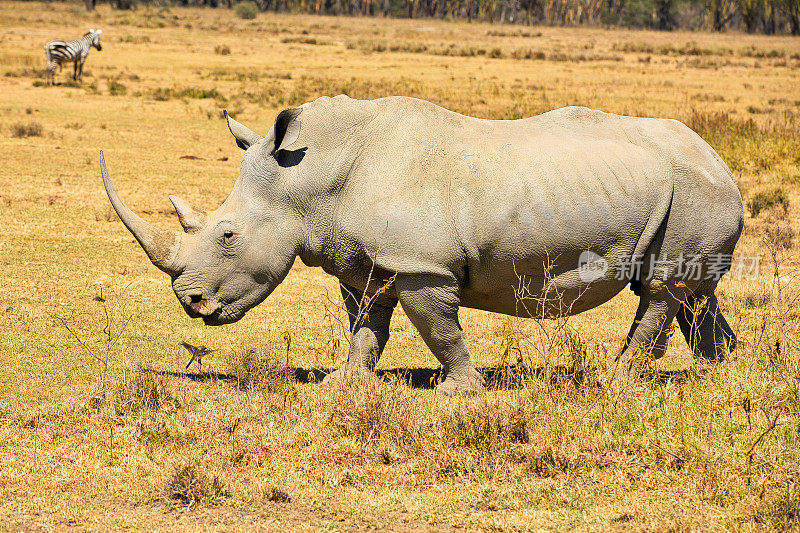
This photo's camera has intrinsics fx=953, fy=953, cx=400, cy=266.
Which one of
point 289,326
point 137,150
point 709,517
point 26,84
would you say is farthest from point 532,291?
point 26,84

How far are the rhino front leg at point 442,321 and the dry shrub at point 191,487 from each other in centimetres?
178

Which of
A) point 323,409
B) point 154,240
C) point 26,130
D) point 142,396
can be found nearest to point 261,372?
point 323,409

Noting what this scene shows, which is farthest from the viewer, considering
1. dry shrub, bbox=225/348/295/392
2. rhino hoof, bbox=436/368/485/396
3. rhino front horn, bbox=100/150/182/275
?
dry shrub, bbox=225/348/295/392

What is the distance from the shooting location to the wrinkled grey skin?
5938 millimetres

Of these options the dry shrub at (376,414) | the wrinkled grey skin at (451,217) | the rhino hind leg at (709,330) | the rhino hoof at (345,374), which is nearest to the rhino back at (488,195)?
the wrinkled grey skin at (451,217)

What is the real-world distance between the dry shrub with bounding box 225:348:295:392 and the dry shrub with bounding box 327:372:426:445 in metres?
0.72

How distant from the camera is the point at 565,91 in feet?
93.1

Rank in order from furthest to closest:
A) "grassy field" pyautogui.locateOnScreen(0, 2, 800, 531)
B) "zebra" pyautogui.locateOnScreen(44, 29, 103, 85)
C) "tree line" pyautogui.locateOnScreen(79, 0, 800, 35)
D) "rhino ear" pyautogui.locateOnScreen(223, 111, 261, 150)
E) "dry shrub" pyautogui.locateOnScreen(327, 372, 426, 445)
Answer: "tree line" pyautogui.locateOnScreen(79, 0, 800, 35)
"zebra" pyautogui.locateOnScreen(44, 29, 103, 85)
"rhino ear" pyautogui.locateOnScreen(223, 111, 261, 150)
"dry shrub" pyautogui.locateOnScreen(327, 372, 426, 445)
"grassy field" pyautogui.locateOnScreen(0, 2, 800, 531)

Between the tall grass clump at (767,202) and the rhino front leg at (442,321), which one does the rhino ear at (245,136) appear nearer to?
the rhino front leg at (442,321)

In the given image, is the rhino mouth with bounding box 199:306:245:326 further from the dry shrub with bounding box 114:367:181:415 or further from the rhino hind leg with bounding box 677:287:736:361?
the rhino hind leg with bounding box 677:287:736:361

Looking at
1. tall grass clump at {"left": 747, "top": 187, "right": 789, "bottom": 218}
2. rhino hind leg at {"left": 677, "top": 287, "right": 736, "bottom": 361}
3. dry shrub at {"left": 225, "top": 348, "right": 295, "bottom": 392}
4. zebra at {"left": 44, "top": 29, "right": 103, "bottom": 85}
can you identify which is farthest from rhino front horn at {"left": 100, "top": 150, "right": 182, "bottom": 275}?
zebra at {"left": 44, "top": 29, "right": 103, "bottom": 85}

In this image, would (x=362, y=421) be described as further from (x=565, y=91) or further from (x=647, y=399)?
(x=565, y=91)

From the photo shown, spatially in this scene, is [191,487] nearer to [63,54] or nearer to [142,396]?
[142,396]

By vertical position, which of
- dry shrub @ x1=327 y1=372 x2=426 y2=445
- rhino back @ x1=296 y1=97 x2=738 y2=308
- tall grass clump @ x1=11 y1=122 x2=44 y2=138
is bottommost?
tall grass clump @ x1=11 y1=122 x2=44 y2=138
